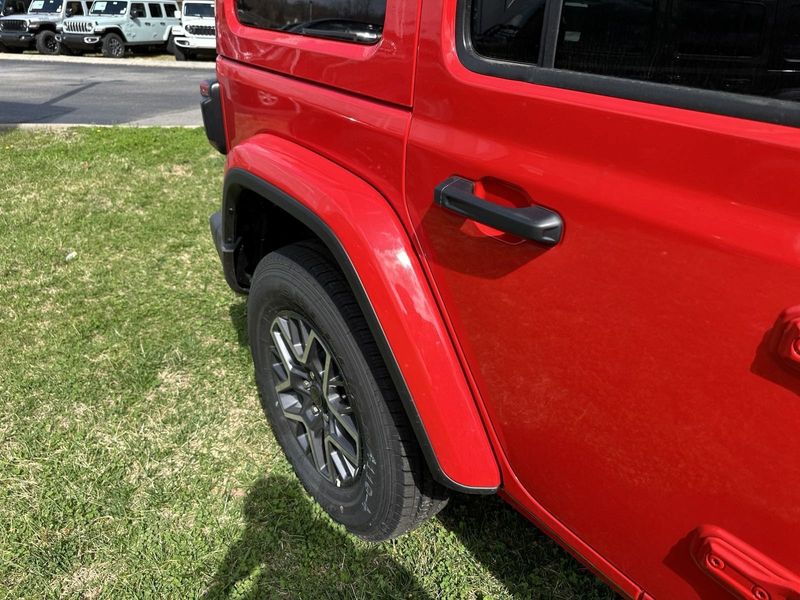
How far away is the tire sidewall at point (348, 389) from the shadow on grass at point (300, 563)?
11 centimetres

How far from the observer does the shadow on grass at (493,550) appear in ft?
6.29

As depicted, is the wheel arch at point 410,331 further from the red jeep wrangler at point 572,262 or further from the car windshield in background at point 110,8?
the car windshield in background at point 110,8

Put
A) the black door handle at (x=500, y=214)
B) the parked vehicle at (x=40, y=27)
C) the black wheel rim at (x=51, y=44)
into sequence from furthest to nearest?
the black wheel rim at (x=51, y=44), the parked vehicle at (x=40, y=27), the black door handle at (x=500, y=214)

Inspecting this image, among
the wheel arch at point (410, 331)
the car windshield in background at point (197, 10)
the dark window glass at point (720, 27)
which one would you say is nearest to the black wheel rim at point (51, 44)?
the car windshield in background at point (197, 10)

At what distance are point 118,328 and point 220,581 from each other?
1.75 metres

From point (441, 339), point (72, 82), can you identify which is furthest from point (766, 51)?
point (72, 82)

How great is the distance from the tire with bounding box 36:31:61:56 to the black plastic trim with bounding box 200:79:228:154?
73.7ft

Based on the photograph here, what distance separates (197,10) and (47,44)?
19.2ft

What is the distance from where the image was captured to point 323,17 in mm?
1732

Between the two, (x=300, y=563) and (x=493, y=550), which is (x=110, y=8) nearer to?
(x=300, y=563)

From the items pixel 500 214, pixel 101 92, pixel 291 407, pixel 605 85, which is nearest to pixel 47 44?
pixel 101 92

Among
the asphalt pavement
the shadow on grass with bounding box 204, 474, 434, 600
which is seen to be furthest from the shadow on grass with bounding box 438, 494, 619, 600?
the asphalt pavement

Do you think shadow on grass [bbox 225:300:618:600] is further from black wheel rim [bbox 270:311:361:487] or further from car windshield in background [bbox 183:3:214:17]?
car windshield in background [bbox 183:3:214:17]

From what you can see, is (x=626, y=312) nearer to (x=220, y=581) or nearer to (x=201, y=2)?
(x=220, y=581)
